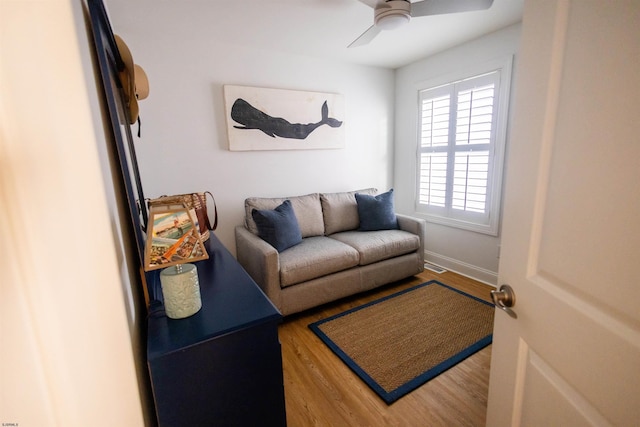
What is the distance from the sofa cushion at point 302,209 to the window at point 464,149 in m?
1.45

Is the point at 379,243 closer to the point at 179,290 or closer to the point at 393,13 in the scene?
the point at 393,13

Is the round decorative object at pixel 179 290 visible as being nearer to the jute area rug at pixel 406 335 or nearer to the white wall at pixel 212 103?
the jute area rug at pixel 406 335

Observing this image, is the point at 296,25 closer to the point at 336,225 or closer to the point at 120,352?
the point at 336,225

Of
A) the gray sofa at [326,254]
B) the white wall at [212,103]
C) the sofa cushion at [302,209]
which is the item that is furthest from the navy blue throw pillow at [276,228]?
the white wall at [212,103]

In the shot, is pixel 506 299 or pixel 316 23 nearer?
pixel 506 299

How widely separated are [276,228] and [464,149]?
2160mm

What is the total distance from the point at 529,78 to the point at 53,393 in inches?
42.8

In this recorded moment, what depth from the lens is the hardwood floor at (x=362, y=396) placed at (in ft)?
4.76

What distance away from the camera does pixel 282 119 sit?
2.98 meters

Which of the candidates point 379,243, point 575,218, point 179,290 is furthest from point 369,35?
point 179,290

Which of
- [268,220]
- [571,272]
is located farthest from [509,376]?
[268,220]

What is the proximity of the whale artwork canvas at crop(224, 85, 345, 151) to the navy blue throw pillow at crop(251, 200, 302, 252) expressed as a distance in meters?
0.79

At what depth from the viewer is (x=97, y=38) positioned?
0.71 m

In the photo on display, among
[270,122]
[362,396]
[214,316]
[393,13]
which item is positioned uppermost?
[393,13]
